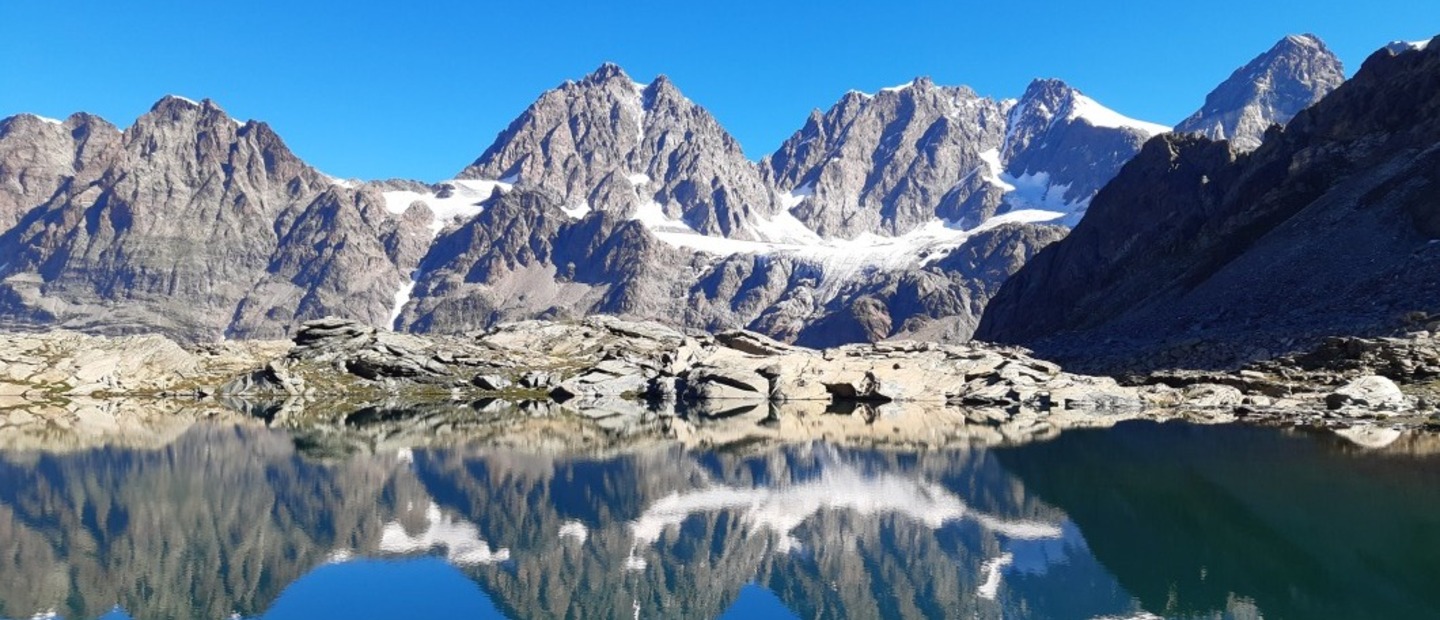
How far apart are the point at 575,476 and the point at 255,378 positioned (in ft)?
301

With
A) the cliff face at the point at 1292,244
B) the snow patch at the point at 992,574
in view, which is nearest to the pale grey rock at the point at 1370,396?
the cliff face at the point at 1292,244

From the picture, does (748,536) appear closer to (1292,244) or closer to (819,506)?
(819,506)

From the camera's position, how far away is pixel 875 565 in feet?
116

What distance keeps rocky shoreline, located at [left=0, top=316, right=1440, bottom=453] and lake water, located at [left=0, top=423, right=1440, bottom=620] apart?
14.2m

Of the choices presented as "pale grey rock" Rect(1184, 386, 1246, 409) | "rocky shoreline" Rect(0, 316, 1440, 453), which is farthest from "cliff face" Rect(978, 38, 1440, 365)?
"pale grey rock" Rect(1184, 386, 1246, 409)

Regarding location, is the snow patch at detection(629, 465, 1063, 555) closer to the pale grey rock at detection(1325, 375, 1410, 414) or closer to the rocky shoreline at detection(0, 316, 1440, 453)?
the rocky shoreline at detection(0, 316, 1440, 453)

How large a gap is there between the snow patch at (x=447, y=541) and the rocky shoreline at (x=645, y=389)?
29626 millimetres

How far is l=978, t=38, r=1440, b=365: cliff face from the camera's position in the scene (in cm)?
10119

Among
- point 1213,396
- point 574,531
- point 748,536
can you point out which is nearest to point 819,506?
point 748,536

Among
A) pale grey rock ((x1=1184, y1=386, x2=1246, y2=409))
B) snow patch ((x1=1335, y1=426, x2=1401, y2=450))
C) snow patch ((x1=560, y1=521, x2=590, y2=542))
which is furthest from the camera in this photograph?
pale grey rock ((x1=1184, y1=386, x2=1246, y2=409))

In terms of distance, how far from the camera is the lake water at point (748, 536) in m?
30.5

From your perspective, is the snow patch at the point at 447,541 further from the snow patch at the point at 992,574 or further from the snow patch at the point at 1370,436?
the snow patch at the point at 1370,436

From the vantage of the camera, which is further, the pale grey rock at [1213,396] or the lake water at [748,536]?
the pale grey rock at [1213,396]

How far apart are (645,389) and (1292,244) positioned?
8381 centimetres
